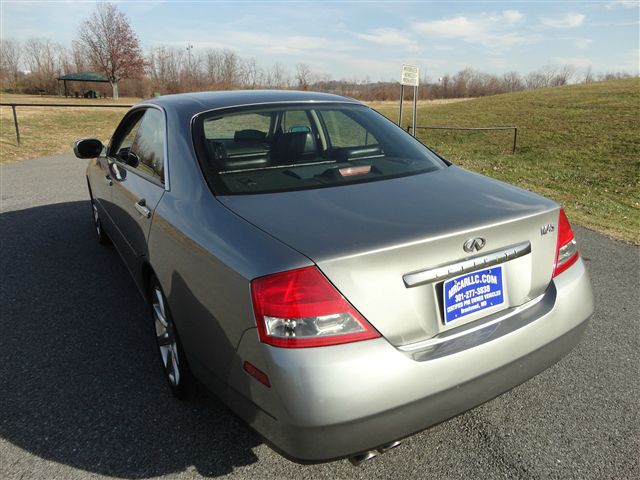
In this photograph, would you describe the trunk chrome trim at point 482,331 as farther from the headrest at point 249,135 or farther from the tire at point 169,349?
the headrest at point 249,135

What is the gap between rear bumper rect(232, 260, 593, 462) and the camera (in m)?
1.62

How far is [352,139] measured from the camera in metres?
3.16

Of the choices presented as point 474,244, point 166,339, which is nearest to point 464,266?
point 474,244

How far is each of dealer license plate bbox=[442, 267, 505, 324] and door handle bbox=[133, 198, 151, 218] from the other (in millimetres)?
1742

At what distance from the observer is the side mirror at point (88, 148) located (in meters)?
4.23

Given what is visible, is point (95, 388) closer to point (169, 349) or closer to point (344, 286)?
point (169, 349)

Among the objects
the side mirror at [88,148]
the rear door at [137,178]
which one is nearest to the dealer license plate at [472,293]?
the rear door at [137,178]

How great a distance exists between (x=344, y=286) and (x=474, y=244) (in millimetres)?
566

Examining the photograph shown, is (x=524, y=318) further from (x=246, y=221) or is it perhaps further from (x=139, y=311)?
(x=139, y=311)

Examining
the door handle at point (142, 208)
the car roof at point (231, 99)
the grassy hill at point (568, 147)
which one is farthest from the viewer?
the grassy hill at point (568, 147)

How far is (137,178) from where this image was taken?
10.5ft

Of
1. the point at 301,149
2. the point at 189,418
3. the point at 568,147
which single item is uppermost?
the point at 301,149

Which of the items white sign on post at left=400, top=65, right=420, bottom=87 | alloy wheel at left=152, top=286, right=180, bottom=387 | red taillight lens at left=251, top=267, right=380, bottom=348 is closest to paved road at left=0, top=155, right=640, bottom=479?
alloy wheel at left=152, top=286, right=180, bottom=387

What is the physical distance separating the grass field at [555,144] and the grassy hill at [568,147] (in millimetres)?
27
